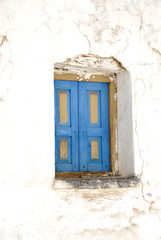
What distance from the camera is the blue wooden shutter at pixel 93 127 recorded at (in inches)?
125

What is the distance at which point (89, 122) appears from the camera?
10.6ft

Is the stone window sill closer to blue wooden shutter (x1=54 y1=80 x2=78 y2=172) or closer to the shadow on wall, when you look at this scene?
the shadow on wall

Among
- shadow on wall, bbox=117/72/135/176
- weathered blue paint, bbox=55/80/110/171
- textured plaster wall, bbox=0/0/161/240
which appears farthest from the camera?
weathered blue paint, bbox=55/80/110/171

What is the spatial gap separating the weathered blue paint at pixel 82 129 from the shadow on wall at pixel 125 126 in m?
0.15

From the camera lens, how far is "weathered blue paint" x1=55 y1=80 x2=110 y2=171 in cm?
313

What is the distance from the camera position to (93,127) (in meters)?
3.23

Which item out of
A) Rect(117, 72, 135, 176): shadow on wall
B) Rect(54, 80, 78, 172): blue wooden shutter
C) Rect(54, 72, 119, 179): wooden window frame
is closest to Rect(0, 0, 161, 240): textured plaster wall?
Rect(117, 72, 135, 176): shadow on wall

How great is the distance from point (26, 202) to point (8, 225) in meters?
0.23

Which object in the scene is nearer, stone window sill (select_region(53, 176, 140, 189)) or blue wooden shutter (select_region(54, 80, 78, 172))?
stone window sill (select_region(53, 176, 140, 189))

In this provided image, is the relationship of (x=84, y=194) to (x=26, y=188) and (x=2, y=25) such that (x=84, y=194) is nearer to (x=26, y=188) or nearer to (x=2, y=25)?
(x=26, y=188)

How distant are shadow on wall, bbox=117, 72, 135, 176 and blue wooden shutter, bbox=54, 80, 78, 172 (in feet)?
1.50

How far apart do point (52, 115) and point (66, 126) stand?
0.39 meters

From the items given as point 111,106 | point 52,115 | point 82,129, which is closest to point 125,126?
point 111,106

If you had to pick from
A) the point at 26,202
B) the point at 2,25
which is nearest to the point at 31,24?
the point at 2,25
